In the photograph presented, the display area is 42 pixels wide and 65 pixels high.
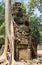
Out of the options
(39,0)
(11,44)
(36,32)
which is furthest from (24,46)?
(39,0)

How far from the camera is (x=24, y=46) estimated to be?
73.7 ft

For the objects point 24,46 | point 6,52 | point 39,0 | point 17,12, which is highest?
point 39,0

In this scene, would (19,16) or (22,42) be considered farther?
(19,16)

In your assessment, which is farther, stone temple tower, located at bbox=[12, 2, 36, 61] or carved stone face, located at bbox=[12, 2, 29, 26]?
carved stone face, located at bbox=[12, 2, 29, 26]

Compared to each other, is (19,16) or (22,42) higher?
(19,16)

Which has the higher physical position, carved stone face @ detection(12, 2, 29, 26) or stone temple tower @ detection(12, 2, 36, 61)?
carved stone face @ detection(12, 2, 29, 26)

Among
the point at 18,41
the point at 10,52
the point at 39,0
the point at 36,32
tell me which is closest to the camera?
the point at 39,0

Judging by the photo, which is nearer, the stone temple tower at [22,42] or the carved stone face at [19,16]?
the stone temple tower at [22,42]

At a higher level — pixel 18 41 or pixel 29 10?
pixel 29 10

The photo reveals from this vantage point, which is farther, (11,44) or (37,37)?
(37,37)

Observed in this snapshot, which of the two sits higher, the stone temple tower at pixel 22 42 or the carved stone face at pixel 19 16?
the carved stone face at pixel 19 16

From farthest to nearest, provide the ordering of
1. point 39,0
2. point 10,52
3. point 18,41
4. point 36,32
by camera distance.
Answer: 1. point 36,32
2. point 18,41
3. point 10,52
4. point 39,0

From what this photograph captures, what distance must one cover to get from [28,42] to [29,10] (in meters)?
7.34

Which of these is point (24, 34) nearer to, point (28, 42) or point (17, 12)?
point (28, 42)
